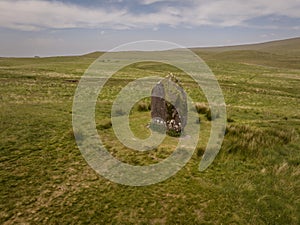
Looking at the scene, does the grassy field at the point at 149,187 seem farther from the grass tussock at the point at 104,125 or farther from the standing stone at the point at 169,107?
the standing stone at the point at 169,107

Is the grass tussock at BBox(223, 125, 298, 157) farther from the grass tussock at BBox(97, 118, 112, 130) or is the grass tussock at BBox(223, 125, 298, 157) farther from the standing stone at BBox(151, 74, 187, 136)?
the grass tussock at BBox(97, 118, 112, 130)

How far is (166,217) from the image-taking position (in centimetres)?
737

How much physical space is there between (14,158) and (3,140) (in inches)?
78.6

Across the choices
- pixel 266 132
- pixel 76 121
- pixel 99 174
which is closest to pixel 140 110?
pixel 76 121

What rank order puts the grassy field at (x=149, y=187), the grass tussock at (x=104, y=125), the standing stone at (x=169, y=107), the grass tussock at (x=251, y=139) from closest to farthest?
the grassy field at (x=149, y=187) → the grass tussock at (x=251, y=139) → the standing stone at (x=169, y=107) → the grass tussock at (x=104, y=125)

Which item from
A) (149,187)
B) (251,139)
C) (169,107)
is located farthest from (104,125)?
(251,139)

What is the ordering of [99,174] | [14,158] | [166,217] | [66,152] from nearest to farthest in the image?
[166,217], [99,174], [14,158], [66,152]

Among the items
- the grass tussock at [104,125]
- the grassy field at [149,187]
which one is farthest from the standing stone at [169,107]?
the grass tussock at [104,125]

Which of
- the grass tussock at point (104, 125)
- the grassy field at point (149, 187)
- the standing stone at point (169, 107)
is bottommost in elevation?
the grassy field at point (149, 187)

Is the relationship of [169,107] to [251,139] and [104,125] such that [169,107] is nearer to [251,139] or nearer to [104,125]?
[104,125]

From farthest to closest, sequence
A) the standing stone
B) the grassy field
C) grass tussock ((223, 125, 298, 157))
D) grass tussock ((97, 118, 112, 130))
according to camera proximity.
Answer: grass tussock ((97, 118, 112, 130))
the standing stone
grass tussock ((223, 125, 298, 157))
the grassy field

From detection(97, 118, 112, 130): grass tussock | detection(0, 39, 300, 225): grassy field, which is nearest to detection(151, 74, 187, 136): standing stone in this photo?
detection(0, 39, 300, 225): grassy field

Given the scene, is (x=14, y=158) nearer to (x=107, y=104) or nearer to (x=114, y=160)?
(x=114, y=160)

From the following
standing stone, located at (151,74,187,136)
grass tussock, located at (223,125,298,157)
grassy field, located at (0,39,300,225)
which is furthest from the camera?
standing stone, located at (151,74,187,136)
